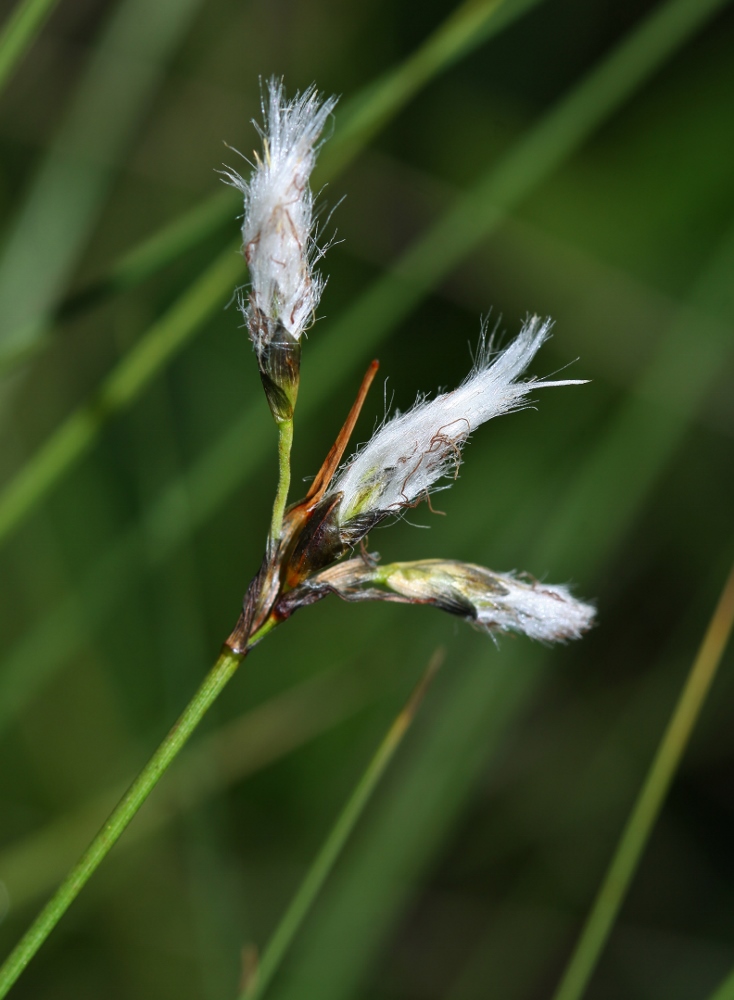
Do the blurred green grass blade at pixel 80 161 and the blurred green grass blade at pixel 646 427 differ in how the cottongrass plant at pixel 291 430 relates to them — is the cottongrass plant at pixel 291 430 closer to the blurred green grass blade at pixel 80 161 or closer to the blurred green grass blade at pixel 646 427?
the blurred green grass blade at pixel 80 161

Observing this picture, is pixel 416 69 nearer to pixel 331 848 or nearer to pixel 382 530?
pixel 331 848

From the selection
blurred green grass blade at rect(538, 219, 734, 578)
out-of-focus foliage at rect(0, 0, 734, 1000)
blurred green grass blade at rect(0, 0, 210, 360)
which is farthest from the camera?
blurred green grass blade at rect(538, 219, 734, 578)

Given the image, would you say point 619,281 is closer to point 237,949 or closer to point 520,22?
point 520,22

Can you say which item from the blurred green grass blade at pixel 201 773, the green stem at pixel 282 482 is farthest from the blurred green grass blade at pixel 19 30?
the blurred green grass blade at pixel 201 773

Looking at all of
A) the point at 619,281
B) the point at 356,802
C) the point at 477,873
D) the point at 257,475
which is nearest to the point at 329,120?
the point at 356,802

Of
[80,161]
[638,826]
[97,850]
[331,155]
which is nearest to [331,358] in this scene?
[331,155]

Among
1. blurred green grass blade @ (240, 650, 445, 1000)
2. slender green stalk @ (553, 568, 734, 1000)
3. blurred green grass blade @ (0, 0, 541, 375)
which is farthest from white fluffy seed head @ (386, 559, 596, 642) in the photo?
blurred green grass blade @ (0, 0, 541, 375)

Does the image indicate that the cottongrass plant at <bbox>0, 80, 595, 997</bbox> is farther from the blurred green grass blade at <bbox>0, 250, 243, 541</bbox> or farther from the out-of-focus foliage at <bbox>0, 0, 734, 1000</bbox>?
the out-of-focus foliage at <bbox>0, 0, 734, 1000</bbox>
